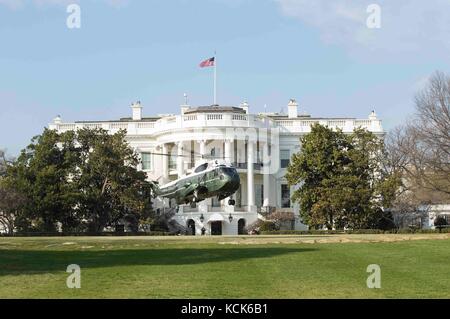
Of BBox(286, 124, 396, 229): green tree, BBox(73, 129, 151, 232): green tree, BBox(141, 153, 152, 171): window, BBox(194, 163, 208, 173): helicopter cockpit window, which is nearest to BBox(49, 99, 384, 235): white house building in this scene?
BBox(141, 153, 152, 171): window

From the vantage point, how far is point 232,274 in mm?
20422

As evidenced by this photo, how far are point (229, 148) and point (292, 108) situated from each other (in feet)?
52.9

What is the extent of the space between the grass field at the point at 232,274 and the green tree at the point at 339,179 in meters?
36.5

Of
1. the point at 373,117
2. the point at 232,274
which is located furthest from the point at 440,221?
the point at 232,274

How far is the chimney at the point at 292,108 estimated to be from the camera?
9144cm

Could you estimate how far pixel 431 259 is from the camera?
84.5 feet

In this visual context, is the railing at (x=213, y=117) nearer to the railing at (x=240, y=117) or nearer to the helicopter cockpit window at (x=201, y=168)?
the railing at (x=240, y=117)

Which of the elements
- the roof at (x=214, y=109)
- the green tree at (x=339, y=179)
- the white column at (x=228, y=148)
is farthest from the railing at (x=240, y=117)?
the green tree at (x=339, y=179)

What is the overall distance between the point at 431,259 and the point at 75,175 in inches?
1906

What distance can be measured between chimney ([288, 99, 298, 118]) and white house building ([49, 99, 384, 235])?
10.4 feet

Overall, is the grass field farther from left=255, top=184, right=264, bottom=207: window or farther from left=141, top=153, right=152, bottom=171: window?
left=141, top=153, right=152, bottom=171: window

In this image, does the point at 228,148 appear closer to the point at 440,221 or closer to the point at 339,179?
the point at 339,179

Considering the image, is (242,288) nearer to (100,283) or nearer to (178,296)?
(178,296)
